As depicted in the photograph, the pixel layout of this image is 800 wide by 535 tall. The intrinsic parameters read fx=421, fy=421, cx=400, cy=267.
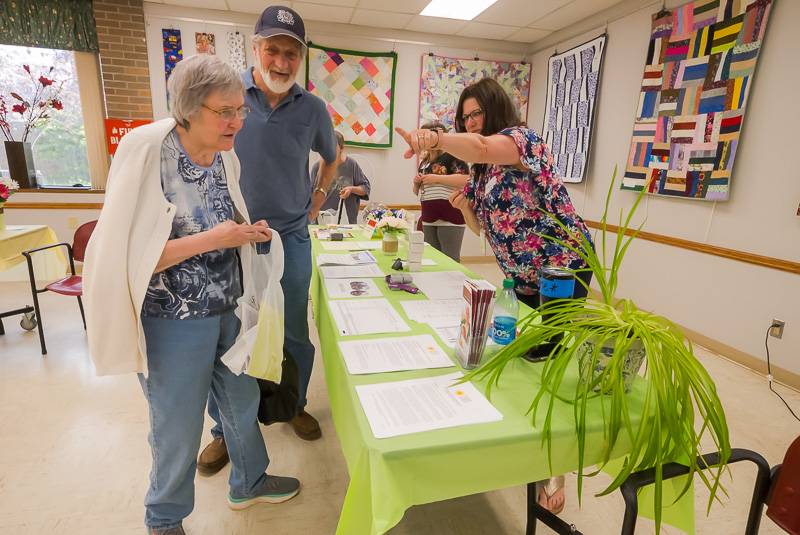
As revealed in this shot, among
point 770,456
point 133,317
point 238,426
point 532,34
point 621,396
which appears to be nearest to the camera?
point 621,396

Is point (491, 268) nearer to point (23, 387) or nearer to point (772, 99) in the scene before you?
point (772, 99)

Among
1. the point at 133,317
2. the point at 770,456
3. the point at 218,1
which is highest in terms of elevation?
the point at 218,1

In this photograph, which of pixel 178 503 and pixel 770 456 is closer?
pixel 178 503

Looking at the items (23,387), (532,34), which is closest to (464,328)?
(23,387)

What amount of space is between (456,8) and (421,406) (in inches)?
164

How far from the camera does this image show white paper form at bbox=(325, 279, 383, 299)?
168 centimetres

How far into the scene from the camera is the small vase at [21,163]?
4.07 meters

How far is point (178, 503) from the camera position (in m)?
1.27

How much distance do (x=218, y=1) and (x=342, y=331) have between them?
406cm

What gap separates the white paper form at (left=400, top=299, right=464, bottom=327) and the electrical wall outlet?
7.80 ft

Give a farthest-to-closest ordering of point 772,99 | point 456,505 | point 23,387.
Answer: point 772,99 → point 23,387 → point 456,505

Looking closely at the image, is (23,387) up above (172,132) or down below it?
below

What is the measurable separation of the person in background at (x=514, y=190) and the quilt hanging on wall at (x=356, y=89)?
131 inches

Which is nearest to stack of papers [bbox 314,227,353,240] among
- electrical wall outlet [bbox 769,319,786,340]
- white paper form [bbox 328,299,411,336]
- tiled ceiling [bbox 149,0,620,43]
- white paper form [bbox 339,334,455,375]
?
white paper form [bbox 328,299,411,336]
